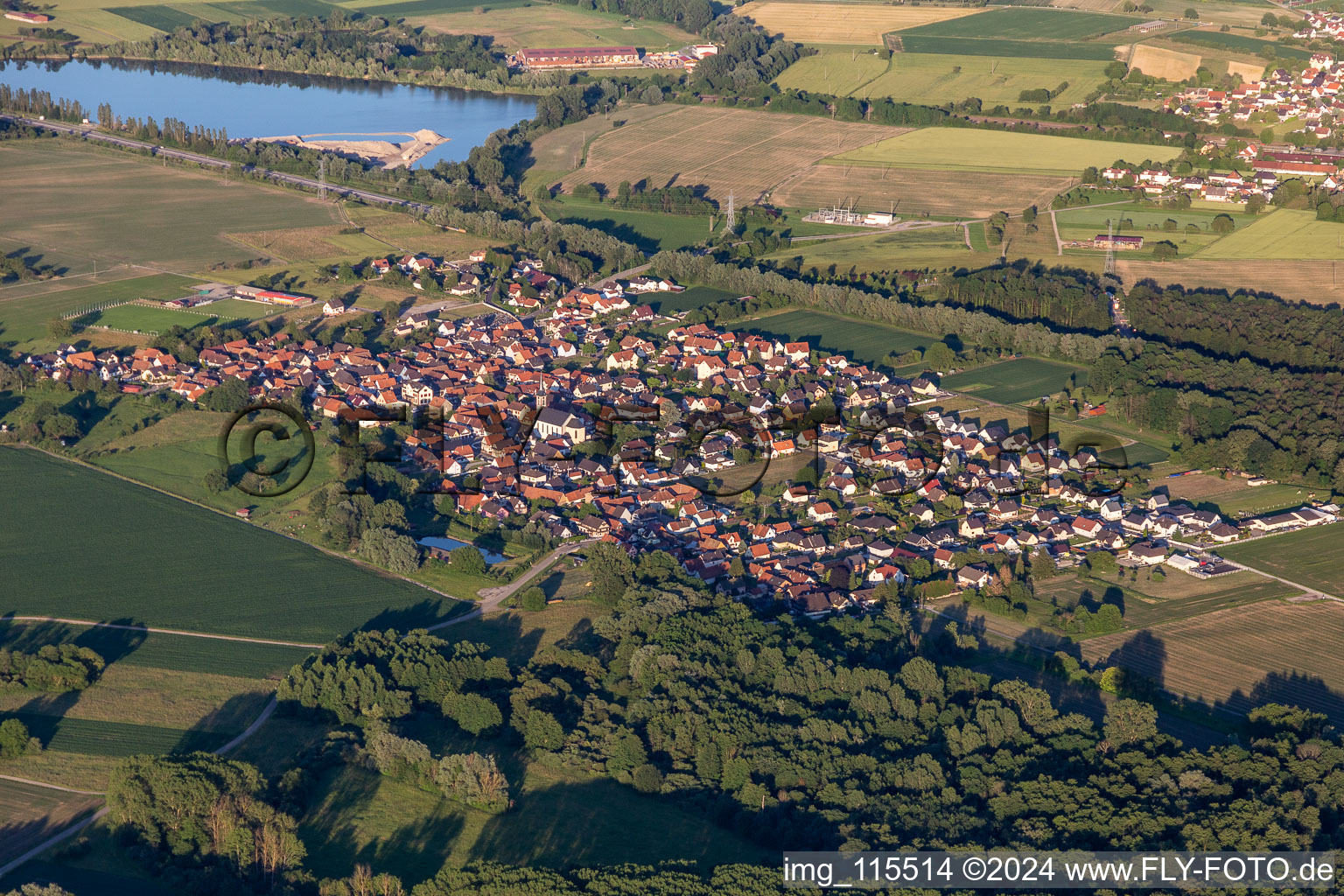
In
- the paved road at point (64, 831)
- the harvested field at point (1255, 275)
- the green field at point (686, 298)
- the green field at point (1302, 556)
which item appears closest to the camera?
the paved road at point (64, 831)

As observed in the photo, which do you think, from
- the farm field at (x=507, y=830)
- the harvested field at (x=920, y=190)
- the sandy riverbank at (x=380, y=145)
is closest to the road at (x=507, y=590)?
the farm field at (x=507, y=830)

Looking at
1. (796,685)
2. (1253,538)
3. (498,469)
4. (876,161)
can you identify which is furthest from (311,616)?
(876,161)

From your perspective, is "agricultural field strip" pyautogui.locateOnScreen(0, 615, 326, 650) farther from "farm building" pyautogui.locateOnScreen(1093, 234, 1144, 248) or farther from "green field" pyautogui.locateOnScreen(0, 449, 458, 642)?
"farm building" pyautogui.locateOnScreen(1093, 234, 1144, 248)

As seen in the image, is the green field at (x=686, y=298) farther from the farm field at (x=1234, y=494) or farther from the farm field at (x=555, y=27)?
the farm field at (x=555, y=27)

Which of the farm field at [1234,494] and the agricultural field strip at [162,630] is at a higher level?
the farm field at [1234,494]

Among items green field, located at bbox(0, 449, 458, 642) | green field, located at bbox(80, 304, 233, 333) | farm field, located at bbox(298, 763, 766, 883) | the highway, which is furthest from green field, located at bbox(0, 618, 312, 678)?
the highway

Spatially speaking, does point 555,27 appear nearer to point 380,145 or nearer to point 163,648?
point 380,145

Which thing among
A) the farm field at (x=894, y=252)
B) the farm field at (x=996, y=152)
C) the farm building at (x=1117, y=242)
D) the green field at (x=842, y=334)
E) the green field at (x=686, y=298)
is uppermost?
the farm field at (x=996, y=152)
